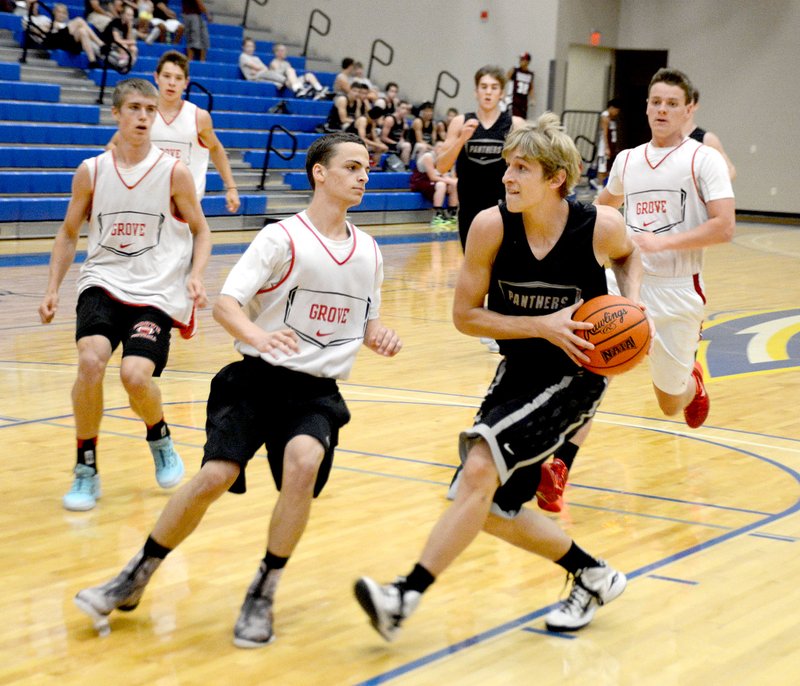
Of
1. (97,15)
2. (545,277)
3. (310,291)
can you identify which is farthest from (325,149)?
(97,15)

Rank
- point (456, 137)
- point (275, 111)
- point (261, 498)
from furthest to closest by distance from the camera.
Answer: point (275, 111)
point (456, 137)
point (261, 498)

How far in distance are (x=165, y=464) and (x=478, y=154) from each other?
3714mm

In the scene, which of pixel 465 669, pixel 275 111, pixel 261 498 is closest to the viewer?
pixel 465 669

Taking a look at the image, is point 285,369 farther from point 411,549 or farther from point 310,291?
point 411,549

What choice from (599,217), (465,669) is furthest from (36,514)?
(599,217)

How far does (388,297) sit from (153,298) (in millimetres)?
6073

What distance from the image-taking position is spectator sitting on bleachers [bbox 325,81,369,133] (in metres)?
18.7

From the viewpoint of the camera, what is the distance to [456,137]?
7.85 meters

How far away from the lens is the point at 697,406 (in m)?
5.94

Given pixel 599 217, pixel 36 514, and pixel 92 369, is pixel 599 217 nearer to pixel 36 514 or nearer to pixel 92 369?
pixel 92 369

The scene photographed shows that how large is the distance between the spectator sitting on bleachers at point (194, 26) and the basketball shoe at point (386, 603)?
56.3 ft

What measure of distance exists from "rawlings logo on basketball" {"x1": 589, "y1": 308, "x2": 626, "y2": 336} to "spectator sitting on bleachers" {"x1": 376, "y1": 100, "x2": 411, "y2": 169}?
1643 cm

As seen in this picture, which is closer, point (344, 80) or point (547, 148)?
point (547, 148)

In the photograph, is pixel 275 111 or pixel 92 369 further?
pixel 275 111
